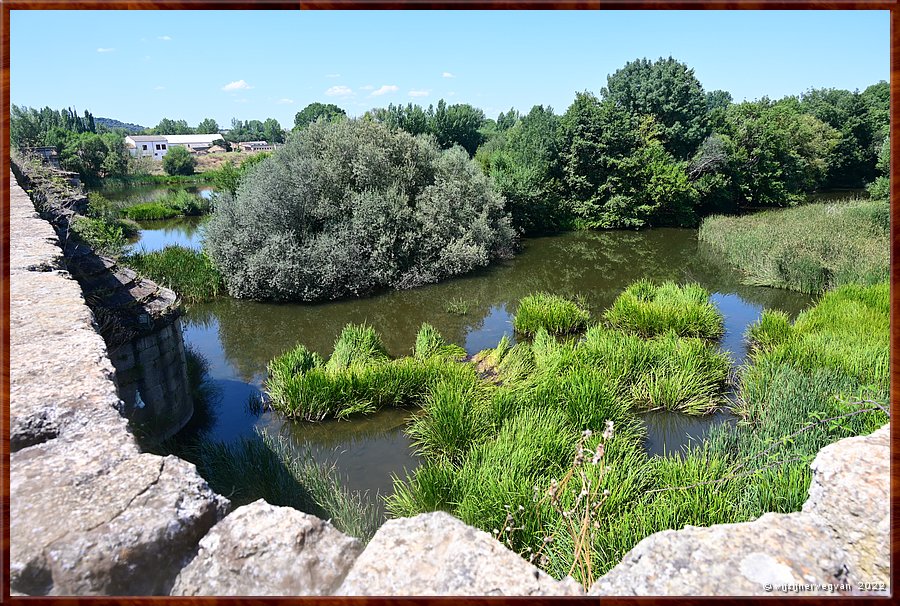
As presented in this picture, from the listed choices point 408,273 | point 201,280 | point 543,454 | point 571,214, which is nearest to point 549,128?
point 571,214

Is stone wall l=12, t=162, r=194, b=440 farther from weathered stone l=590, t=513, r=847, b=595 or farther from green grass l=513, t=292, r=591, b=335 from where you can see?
green grass l=513, t=292, r=591, b=335

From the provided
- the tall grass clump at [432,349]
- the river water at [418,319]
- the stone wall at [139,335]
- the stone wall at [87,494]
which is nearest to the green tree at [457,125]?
the river water at [418,319]

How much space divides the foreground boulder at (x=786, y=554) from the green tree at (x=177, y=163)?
2570 inches

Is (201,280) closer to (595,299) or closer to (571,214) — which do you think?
(595,299)

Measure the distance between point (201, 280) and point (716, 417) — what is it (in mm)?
13544

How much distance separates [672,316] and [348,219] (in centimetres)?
962

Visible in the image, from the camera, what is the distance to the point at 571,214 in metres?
27.1

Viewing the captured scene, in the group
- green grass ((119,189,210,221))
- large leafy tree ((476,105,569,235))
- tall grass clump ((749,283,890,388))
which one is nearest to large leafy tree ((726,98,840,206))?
large leafy tree ((476,105,569,235))

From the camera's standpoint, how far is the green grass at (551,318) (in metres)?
11.6

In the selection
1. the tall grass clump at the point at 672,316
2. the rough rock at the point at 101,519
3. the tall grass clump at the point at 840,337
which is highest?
the rough rock at the point at 101,519

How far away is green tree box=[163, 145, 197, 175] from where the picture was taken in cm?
5772

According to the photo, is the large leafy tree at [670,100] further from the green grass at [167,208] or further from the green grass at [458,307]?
the green grass at [167,208]

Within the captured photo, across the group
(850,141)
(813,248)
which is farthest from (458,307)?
(850,141)

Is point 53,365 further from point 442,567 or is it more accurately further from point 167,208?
point 167,208
